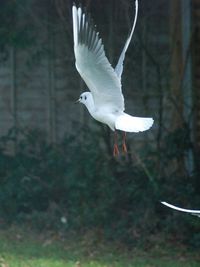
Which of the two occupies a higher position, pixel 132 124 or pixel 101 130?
pixel 132 124

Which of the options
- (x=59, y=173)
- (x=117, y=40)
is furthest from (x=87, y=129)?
(x=117, y=40)

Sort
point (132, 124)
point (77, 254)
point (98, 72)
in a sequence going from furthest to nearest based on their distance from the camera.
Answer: point (77, 254)
point (98, 72)
point (132, 124)

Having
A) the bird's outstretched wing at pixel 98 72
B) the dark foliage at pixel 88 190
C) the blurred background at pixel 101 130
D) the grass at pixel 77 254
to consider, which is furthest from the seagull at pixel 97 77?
the dark foliage at pixel 88 190

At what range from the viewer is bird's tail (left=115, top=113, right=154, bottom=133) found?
543 cm

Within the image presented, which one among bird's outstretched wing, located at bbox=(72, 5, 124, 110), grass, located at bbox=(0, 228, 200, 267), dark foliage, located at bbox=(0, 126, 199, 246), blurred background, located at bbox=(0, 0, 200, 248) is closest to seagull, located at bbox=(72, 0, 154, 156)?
bird's outstretched wing, located at bbox=(72, 5, 124, 110)

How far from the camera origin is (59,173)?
41.2ft

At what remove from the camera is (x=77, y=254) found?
10602mm

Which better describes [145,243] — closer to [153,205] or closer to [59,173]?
[153,205]

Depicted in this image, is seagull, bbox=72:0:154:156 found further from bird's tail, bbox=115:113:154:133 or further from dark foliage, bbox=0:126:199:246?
dark foliage, bbox=0:126:199:246

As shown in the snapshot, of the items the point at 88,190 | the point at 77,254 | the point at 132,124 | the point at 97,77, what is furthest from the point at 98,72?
the point at 88,190

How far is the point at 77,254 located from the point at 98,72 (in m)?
5.03

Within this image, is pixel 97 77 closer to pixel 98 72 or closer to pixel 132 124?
pixel 98 72

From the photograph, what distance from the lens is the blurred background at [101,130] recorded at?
11.3 meters

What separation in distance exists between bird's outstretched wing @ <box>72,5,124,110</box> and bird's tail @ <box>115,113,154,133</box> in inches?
8.6
